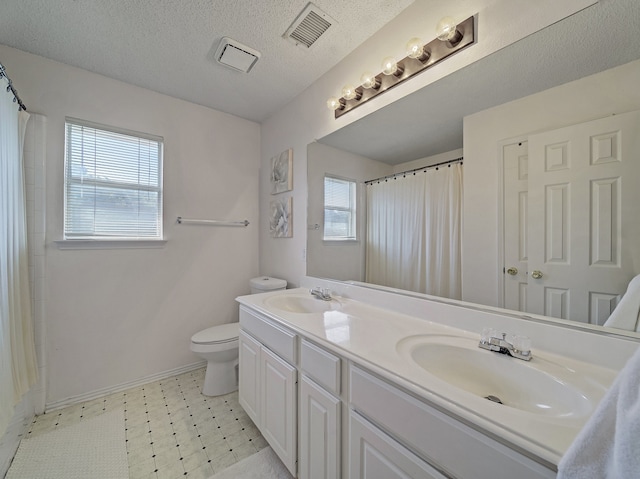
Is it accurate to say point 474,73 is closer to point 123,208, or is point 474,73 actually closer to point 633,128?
point 633,128

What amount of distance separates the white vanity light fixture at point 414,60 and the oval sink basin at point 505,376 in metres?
1.24

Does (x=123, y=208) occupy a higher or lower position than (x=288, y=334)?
higher

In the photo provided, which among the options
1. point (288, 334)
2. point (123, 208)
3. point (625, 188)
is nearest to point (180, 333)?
point (123, 208)

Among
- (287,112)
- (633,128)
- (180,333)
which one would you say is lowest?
(180,333)

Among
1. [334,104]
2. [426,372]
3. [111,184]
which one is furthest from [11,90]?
[426,372]

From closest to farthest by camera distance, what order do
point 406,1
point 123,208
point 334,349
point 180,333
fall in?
point 334,349 → point 406,1 → point 123,208 → point 180,333

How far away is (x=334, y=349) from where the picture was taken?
36.4 inches

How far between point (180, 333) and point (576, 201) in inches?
105

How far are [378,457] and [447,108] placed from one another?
141 cm

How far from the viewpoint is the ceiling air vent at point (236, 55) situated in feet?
5.16

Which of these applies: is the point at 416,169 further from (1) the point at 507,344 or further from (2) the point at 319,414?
(2) the point at 319,414

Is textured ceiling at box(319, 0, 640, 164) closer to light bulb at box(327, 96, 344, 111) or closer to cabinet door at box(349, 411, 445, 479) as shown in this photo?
light bulb at box(327, 96, 344, 111)

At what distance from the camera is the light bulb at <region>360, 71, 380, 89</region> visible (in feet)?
4.72

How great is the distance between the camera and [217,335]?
1.94m
